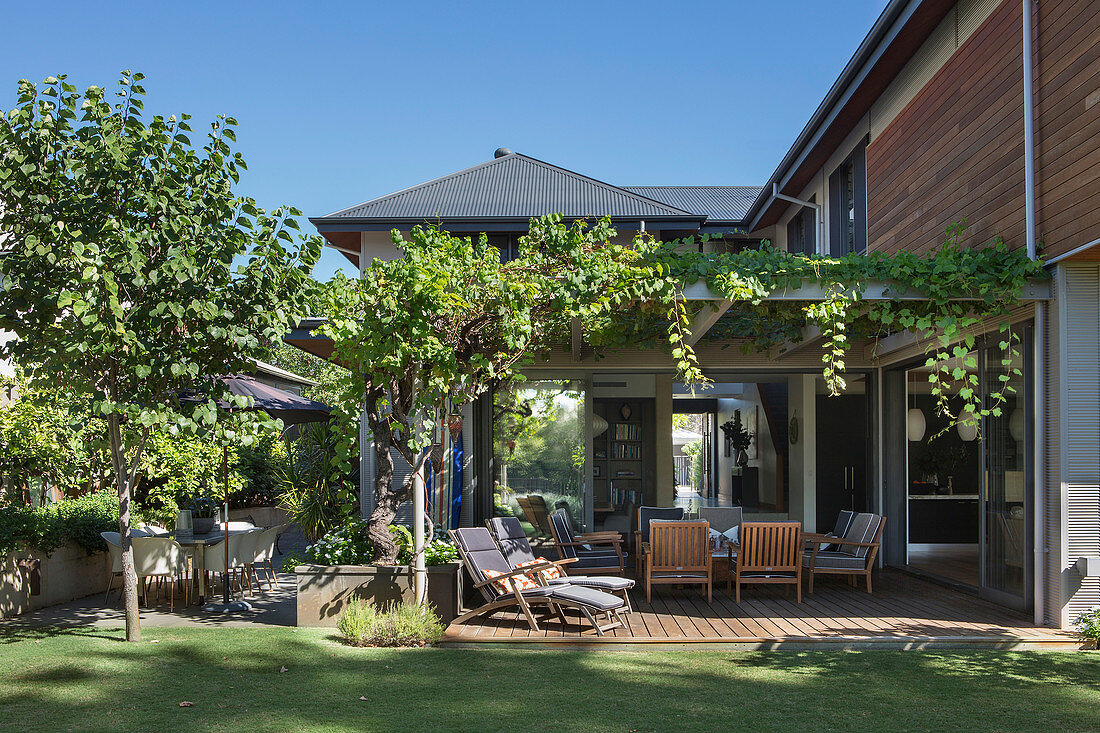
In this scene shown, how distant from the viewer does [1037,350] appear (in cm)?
689

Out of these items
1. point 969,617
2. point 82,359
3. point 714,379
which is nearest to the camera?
point 82,359

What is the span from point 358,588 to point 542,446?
5.07 meters

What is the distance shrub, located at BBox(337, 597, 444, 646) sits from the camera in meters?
6.45

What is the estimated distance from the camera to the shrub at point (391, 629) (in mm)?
6453

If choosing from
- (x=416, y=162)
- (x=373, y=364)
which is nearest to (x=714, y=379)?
(x=373, y=364)

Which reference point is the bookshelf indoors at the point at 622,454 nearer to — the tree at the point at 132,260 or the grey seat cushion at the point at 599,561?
the grey seat cushion at the point at 599,561

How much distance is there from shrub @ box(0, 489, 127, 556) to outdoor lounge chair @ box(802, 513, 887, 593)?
7.47 metres

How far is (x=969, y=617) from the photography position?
23.6ft

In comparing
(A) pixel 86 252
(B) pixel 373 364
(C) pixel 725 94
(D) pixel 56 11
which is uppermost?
(C) pixel 725 94

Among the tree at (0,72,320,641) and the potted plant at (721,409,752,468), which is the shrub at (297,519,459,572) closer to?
the tree at (0,72,320,641)

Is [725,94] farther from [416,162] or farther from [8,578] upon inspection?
[8,578]

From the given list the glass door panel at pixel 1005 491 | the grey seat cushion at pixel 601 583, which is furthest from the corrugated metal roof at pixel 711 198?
the grey seat cushion at pixel 601 583

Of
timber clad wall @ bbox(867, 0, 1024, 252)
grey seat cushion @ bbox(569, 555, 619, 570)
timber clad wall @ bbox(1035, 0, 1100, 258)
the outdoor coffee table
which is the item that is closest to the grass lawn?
the outdoor coffee table

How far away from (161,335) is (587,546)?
5.29 m
